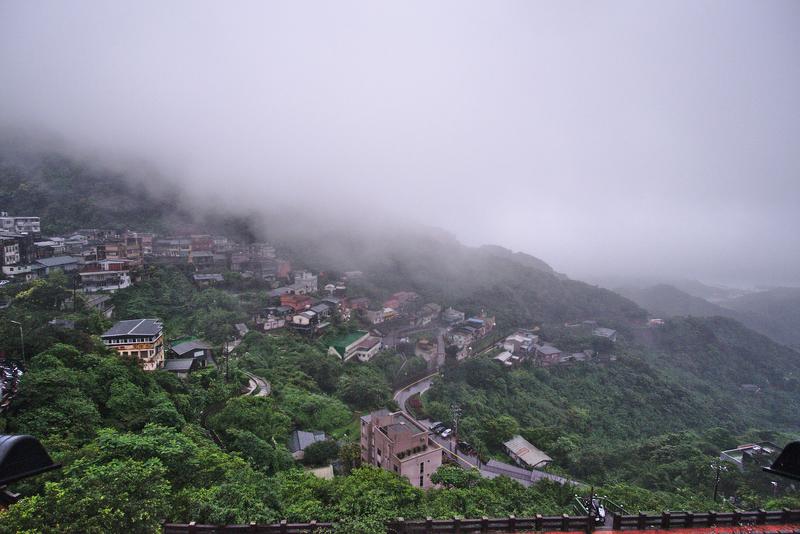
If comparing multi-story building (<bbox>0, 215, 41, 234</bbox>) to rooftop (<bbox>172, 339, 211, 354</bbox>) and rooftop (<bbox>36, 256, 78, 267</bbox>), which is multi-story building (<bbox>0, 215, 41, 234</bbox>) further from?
rooftop (<bbox>172, 339, 211, 354</bbox>)

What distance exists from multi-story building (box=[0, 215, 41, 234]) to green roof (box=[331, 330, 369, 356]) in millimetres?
26247

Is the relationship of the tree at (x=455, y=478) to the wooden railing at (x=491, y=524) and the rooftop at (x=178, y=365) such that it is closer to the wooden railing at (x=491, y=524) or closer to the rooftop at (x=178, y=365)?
the wooden railing at (x=491, y=524)

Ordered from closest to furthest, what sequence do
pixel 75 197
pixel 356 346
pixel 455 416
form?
pixel 455 416 → pixel 356 346 → pixel 75 197

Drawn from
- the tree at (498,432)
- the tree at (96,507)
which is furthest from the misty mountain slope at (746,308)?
the tree at (96,507)

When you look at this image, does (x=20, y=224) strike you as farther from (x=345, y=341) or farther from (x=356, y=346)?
(x=356, y=346)

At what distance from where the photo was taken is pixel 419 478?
Answer: 16672mm

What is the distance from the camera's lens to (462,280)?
57531 mm

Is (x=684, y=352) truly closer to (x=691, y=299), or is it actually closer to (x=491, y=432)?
(x=491, y=432)

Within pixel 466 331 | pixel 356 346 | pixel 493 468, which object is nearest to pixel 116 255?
pixel 356 346

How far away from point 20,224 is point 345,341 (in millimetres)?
29446

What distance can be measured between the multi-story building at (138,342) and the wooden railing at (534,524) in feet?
50.5

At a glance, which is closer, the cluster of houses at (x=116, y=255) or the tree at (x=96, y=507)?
the tree at (x=96, y=507)

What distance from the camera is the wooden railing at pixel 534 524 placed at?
7773mm

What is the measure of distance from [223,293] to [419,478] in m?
24.3
